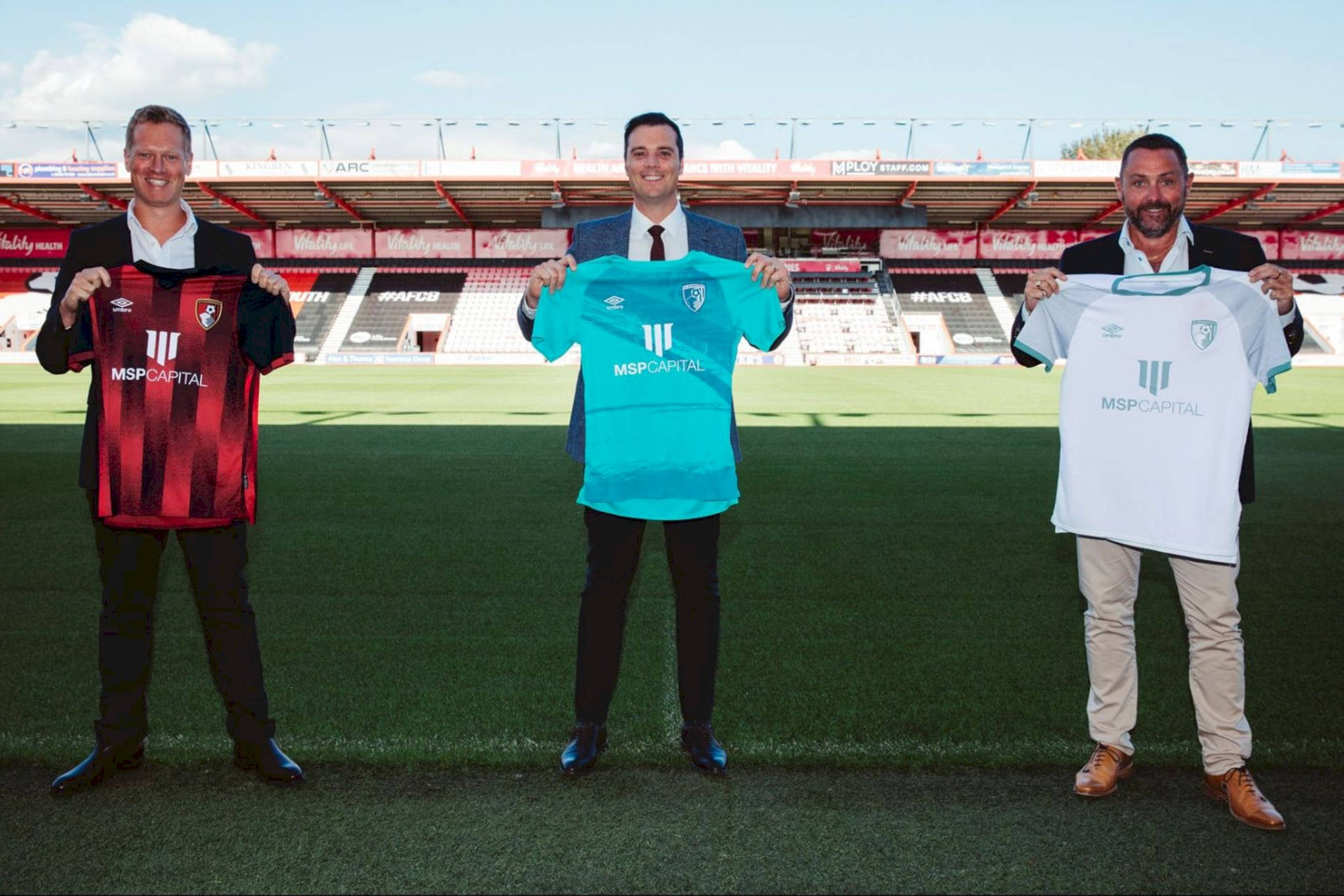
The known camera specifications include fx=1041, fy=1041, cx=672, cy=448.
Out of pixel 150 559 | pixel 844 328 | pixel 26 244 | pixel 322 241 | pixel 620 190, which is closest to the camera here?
pixel 150 559

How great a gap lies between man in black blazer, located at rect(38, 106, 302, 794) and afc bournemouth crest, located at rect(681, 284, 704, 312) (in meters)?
1.13

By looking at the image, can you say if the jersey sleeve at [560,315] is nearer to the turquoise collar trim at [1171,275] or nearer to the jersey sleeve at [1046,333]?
the jersey sleeve at [1046,333]

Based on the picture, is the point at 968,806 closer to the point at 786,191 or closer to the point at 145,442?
the point at 145,442

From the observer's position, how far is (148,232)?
2881 millimetres

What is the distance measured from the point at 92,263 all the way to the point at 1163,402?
2.89 metres

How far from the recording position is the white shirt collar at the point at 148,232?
112 inches

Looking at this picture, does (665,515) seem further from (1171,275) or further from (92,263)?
(92,263)

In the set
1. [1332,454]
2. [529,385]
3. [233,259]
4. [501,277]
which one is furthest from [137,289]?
[501,277]

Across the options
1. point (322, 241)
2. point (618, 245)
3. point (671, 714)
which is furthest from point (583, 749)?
point (322, 241)

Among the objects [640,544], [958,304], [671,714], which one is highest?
[958,304]

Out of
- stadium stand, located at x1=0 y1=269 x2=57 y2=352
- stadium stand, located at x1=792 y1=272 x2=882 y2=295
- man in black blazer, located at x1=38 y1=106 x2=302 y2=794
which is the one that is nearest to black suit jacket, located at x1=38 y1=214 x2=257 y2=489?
man in black blazer, located at x1=38 y1=106 x2=302 y2=794

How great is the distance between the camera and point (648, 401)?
9.47 feet

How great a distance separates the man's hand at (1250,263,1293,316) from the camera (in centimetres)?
267

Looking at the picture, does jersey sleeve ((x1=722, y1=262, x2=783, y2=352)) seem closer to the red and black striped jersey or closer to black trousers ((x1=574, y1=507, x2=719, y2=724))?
black trousers ((x1=574, y1=507, x2=719, y2=724))
